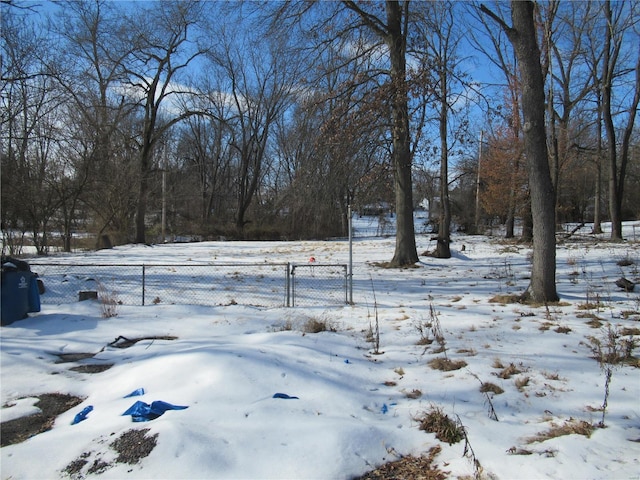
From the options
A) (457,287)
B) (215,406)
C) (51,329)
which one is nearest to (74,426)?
(215,406)

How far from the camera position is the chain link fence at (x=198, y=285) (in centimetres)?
909

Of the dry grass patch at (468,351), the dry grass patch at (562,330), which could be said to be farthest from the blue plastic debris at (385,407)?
the dry grass patch at (562,330)

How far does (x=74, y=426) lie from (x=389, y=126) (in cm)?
1142

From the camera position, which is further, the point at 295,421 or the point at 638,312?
the point at 638,312

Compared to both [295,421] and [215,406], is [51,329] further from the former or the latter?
[295,421]

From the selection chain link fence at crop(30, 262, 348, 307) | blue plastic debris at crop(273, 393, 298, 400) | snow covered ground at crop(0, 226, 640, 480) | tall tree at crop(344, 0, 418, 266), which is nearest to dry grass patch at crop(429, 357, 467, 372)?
snow covered ground at crop(0, 226, 640, 480)

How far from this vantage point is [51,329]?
693 cm

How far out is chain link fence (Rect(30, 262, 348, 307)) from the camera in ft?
29.8

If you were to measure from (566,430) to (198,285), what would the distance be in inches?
355

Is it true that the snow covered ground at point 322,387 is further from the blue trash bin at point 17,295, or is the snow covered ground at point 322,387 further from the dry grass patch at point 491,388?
the blue trash bin at point 17,295

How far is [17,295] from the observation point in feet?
23.2

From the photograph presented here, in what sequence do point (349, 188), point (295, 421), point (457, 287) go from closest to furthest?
point (295, 421) < point (457, 287) < point (349, 188)

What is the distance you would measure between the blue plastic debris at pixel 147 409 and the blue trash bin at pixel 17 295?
4393 millimetres

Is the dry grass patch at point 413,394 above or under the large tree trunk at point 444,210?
under
